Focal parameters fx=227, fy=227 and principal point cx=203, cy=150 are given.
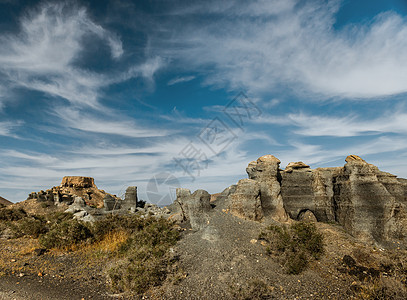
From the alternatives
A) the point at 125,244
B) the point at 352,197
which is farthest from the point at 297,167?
the point at 125,244

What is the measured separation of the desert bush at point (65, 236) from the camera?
11.3 m

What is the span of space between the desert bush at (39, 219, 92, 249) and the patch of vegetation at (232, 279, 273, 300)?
886cm

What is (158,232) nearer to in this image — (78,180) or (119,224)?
(119,224)

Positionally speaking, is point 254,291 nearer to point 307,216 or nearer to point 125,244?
point 125,244

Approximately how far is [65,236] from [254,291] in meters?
9.90

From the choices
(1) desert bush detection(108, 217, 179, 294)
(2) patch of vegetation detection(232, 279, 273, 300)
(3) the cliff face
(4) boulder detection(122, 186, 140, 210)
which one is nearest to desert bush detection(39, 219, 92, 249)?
(1) desert bush detection(108, 217, 179, 294)

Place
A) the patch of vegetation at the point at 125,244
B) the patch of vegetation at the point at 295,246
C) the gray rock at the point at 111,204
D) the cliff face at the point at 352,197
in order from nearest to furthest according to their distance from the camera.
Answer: the patch of vegetation at the point at 125,244
the patch of vegetation at the point at 295,246
the cliff face at the point at 352,197
the gray rock at the point at 111,204

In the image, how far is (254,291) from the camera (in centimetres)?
652

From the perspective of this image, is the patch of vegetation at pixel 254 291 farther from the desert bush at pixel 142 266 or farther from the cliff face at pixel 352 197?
the cliff face at pixel 352 197

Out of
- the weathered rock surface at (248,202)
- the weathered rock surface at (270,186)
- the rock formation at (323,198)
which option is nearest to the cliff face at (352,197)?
the rock formation at (323,198)

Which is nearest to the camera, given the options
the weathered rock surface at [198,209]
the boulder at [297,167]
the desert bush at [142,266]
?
the desert bush at [142,266]

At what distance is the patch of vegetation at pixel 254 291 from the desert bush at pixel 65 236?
8.86 m

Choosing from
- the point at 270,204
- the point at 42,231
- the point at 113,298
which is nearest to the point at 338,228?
the point at 270,204

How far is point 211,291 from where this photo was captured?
699 centimetres
